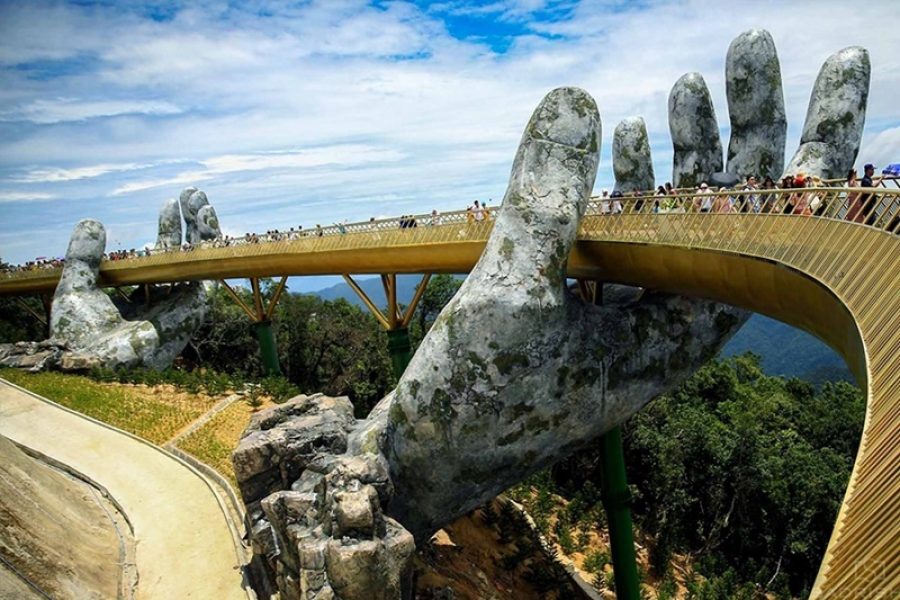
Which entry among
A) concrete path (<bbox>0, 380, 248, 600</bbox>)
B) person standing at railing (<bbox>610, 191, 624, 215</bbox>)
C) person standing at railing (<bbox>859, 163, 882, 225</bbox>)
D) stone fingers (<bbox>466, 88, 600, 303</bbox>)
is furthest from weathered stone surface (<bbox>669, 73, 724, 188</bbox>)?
concrete path (<bbox>0, 380, 248, 600</bbox>)

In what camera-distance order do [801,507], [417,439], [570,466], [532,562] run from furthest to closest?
[570,466] < [801,507] < [532,562] < [417,439]

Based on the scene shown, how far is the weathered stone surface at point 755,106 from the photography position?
58.5 feet

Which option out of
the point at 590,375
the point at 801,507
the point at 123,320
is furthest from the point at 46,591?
the point at 801,507

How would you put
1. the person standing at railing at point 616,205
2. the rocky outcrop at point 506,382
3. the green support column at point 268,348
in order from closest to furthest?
1. the rocky outcrop at point 506,382
2. the person standing at railing at point 616,205
3. the green support column at point 268,348

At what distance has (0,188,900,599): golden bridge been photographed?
17.6ft

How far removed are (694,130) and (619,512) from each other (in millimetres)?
10945

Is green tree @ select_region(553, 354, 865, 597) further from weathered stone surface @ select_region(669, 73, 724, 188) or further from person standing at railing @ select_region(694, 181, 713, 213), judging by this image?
person standing at railing @ select_region(694, 181, 713, 213)

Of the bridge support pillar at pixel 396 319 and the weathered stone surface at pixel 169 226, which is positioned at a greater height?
the weathered stone surface at pixel 169 226

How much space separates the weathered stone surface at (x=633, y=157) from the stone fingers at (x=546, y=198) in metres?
3.70

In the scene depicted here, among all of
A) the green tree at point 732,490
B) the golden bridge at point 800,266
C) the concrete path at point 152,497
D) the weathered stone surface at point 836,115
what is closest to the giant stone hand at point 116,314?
the concrete path at point 152,497

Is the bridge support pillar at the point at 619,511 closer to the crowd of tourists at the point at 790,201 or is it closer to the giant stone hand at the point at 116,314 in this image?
the crowd of tourists at the point at 790,201

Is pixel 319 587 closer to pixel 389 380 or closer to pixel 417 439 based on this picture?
pixel 417 439

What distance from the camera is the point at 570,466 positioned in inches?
1436

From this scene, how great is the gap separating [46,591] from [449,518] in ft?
28.9
